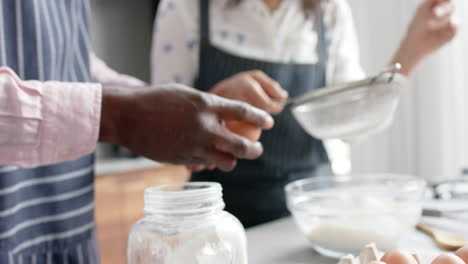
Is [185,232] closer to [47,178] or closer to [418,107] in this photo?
[47,178]

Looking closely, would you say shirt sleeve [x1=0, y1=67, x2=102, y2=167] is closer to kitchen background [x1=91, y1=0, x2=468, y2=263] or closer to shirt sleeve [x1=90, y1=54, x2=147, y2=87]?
shirt sleeve [x1=90, y1=54, x2=147, y2=87]

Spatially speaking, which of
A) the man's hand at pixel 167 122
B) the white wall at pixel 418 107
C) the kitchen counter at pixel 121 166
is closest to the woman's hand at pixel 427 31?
the man's hand at pixel 167 122

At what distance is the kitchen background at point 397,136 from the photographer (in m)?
1.55

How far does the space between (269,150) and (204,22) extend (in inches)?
13.5

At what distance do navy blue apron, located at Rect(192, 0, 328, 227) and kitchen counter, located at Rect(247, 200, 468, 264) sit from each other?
0.83 feet

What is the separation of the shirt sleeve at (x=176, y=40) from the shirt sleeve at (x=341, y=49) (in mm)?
364

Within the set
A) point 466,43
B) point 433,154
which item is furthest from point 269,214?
point 466,43

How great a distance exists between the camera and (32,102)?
437 mm

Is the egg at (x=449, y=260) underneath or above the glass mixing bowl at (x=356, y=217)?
above

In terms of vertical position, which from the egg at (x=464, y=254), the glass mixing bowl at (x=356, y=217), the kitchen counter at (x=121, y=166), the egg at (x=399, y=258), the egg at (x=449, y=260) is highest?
the egg at (x=449, y=260)

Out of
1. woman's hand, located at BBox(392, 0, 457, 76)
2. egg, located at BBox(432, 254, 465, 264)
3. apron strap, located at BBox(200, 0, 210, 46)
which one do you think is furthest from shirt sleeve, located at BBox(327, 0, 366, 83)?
egg, located at BBox(432, 254, 465, 264)

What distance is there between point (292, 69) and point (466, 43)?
0.83m

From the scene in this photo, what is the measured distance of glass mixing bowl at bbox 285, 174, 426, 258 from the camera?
0.56 m

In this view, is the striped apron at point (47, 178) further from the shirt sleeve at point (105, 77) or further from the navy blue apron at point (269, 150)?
the navy blue apron at point (269, 150)
